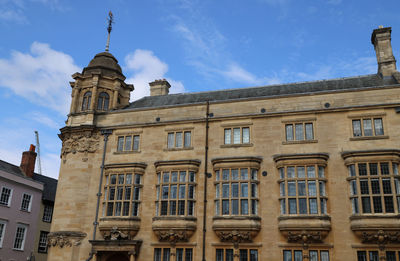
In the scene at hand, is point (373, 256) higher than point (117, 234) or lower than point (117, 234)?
lower

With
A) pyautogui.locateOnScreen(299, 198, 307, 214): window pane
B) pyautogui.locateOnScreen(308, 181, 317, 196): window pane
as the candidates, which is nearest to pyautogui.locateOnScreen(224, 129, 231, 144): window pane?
pyautogui.locateOnScreen(308, 181, 317, 196): window pane

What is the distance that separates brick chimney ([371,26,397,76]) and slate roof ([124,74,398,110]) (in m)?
0.60

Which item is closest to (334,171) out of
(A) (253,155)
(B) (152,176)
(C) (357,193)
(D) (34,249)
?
(C) (357,193)

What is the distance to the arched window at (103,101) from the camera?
2736cm

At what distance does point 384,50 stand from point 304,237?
1346 centimetres

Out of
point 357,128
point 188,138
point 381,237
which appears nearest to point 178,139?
point 188,138

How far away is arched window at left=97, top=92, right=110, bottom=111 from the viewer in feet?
89.8

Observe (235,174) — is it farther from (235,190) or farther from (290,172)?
(290,172)

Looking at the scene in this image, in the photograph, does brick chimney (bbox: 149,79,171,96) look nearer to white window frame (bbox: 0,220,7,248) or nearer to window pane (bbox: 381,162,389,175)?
white window frame (bbox: 0,220,7,248)

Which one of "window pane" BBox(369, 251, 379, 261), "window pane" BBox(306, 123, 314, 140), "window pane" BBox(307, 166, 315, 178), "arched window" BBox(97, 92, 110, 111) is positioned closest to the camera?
"window pane" BBox(369, 251, 379, 261)

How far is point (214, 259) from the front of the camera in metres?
20.9

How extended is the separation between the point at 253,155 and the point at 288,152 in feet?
6.56

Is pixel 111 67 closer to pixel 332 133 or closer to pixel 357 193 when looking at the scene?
pixel 332 133

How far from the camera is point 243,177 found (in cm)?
2189
